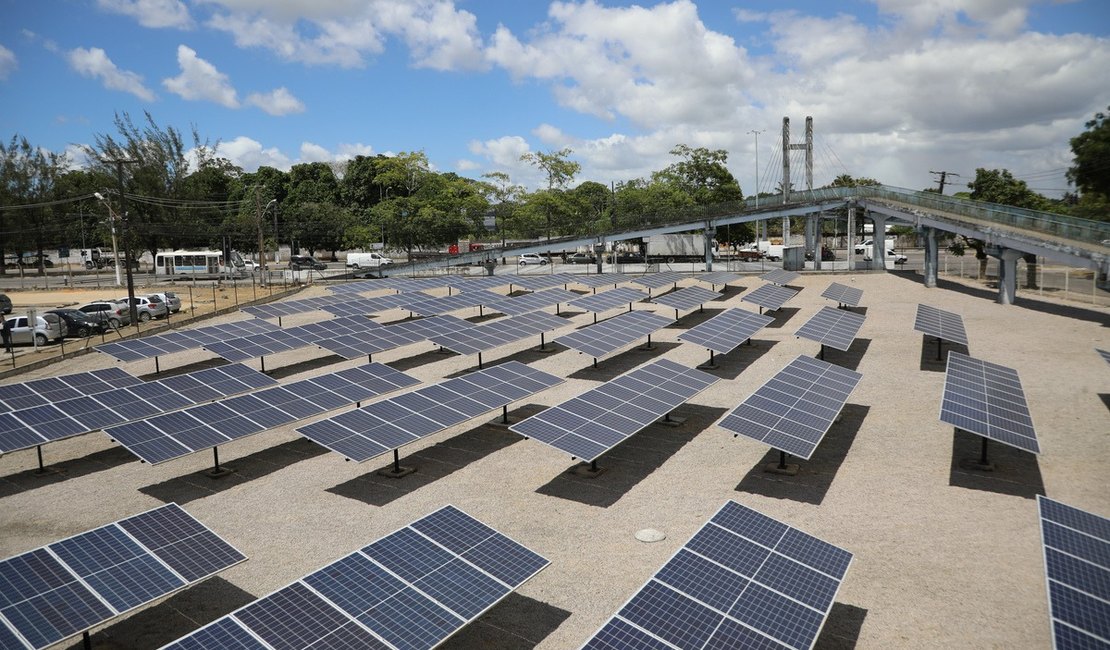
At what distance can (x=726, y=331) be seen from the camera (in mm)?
27734

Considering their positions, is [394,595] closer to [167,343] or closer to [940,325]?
[167,343]

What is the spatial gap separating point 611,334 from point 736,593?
1894 centimetres

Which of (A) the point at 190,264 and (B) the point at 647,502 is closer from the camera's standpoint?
(B) the point at 647,502

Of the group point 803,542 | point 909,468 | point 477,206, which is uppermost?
point 477,206

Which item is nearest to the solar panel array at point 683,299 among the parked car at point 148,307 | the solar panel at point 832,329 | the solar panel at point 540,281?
the solar panel at point 832,329

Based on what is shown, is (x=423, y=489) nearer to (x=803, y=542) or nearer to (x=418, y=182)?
(x=803, y=542)

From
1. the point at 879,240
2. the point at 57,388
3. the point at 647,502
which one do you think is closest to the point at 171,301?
the point at 57,388

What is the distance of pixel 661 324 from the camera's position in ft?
99.5

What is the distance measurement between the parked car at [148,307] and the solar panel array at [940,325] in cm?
4493

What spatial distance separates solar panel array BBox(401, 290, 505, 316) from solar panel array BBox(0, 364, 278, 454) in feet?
55.4

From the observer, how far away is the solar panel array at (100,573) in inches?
331

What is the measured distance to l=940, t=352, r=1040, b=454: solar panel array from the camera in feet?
51.5

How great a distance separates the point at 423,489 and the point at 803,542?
30.6ft

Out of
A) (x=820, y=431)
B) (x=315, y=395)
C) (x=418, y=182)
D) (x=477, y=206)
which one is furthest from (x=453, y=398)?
(x=418, y=182)
